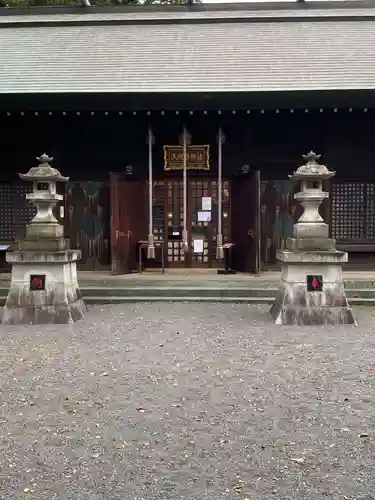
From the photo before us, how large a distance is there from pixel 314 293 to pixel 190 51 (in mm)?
8725

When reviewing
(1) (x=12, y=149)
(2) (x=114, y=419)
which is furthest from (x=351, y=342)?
(1) (x=12, y=149)

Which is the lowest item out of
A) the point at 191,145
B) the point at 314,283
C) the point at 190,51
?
the point at 314,283

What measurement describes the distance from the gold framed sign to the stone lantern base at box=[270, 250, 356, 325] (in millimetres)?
5060

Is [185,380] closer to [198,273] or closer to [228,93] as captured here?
[198,273]

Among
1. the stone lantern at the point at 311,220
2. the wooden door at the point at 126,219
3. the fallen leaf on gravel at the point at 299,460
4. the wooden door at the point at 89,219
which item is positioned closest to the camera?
the fallen leaf on gravel at the point at 299,460

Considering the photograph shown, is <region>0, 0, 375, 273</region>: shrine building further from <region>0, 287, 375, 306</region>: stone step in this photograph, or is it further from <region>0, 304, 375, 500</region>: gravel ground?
<region>0, 304, 375, 500</region>: gravel ground

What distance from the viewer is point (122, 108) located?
1124cm

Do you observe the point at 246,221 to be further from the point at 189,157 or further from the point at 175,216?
the point at 189,157

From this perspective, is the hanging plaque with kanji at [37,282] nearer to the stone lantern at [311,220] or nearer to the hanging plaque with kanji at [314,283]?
the stone lantern at [311,220]

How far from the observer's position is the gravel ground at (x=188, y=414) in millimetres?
3152

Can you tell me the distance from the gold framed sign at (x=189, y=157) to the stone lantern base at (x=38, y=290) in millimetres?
4972

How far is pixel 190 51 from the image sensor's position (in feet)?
44.9

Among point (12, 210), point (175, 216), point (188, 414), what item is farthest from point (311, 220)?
point (12, 210)

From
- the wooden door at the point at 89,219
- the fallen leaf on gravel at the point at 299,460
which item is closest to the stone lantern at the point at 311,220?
the fallen leaf on gravel at the point at 299,460
